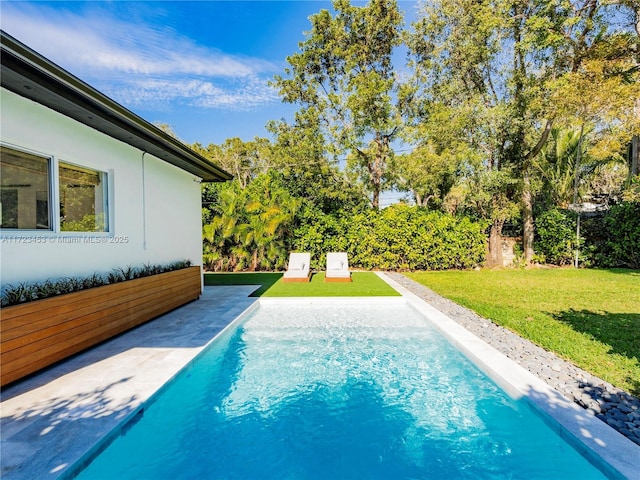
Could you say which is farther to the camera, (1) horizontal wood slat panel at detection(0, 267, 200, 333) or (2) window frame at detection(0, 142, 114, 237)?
(2) window frame at detection(0, 142, 114, 237)

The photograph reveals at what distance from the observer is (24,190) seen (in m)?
5.27

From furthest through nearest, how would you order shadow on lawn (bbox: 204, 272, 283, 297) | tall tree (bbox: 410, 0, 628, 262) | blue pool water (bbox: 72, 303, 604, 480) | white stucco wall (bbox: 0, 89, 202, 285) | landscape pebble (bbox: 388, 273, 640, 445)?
1. tall tree (bbox: 410, 0, 628, 262)
2. shadow on lawn (bbox: 204, 272, 283, 297)
3. white stucco wall (bbox: 0, 89, 202, 285)
4. landscape pebble (bbox: 388, 273, 640, 445)
5. blue pool water (bbox: 72, 303, 604, 480)

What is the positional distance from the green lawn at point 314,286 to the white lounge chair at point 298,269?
28 centimetres

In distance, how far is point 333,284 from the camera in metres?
12.5

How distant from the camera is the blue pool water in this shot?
3.19 meters

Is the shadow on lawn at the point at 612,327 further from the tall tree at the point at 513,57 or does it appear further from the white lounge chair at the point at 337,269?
the tall tree at the point at 513,57

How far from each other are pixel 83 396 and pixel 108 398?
323mm

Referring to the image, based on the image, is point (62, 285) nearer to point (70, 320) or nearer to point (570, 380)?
point (70, 320)

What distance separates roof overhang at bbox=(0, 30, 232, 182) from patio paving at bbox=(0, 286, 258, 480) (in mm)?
3779

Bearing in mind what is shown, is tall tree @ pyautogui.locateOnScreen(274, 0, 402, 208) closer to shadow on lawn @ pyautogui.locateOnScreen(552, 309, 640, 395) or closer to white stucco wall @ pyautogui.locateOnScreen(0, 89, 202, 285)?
white stucco wall @ pyautogui.locateOnScreen(0, 89, 202, 285)

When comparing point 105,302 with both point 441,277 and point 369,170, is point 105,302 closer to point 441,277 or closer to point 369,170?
point 441,277

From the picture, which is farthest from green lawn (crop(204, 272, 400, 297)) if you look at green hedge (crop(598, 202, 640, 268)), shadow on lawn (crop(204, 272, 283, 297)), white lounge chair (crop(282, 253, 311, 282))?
green hedge (crop(598, 202, 640, 268))

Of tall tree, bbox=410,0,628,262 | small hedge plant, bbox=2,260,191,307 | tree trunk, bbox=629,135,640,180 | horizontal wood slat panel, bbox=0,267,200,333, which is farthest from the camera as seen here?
tree trunk, bbox=629,135,640,180

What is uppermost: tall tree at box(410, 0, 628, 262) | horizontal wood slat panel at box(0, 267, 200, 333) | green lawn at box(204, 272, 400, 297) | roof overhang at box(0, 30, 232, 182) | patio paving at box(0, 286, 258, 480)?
tall tree at box(410, 0, 628, 262)
